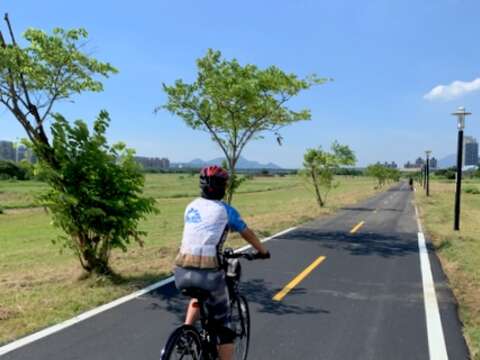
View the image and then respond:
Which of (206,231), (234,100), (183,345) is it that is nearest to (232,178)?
(234,100)

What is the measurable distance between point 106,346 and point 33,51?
5.04 meters

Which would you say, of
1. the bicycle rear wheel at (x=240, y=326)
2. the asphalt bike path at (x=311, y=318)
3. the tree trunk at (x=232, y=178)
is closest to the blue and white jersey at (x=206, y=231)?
the bicycle rear wheel at (x=240, y=326)

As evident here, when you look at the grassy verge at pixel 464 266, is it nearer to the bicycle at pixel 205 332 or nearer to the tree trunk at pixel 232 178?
the bicycle at pixel 205 332

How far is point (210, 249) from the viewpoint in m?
3.28

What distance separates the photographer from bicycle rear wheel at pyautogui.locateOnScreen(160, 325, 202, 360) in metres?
2.99

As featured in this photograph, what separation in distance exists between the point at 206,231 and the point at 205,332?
897 millimetres

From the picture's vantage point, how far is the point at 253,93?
42.9 feet

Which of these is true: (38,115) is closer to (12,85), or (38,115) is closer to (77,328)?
(12,85)

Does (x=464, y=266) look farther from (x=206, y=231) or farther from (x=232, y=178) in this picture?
(x=232, y=178)

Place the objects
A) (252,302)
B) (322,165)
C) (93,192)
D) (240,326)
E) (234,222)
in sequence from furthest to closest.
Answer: (322,165), (93,192), (252,302), (240,326), (234,222)

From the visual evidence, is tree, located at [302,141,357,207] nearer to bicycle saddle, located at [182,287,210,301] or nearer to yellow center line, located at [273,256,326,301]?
yellow center line, located at [273,256,326,301]

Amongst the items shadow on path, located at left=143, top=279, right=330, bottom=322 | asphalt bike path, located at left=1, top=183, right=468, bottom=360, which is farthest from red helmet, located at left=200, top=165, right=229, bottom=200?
shadow on path, located at left=143, top=279, right=330, bottom=322

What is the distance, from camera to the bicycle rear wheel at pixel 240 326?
4.06 metres

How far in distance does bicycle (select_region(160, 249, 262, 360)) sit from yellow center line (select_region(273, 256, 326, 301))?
97.5 inches
